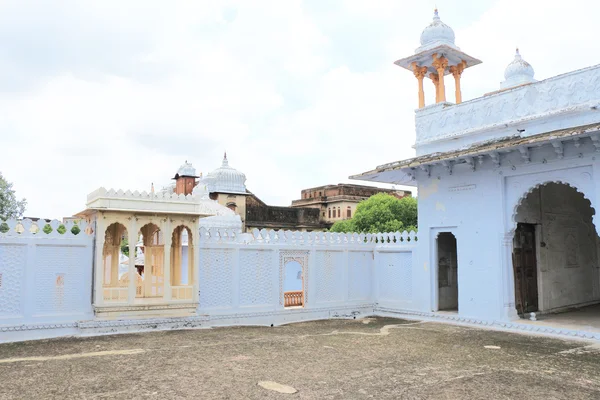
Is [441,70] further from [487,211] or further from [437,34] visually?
[487,211]

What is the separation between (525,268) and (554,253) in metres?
1.46

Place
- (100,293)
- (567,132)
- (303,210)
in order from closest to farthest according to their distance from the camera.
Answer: (567,132) → (100,293) → (303,210)

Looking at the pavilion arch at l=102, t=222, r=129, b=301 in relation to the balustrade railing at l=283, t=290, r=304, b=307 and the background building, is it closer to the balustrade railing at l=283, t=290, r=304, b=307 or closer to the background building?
the balustrade railing at l=283, t=290, r=304, b=307

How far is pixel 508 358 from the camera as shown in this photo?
277 inches

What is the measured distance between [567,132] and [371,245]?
591 cm

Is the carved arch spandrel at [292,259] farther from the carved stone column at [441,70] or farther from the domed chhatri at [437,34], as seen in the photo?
the domed chhatri at [437,34]

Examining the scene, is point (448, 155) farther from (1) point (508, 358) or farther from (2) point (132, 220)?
(2) point (132, 220)

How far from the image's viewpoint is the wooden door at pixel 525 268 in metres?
10.7

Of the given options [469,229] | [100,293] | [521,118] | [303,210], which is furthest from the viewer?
[303,210]

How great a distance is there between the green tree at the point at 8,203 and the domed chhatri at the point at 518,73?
20996 mm

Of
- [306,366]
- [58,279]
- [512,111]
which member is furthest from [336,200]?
[306,366]

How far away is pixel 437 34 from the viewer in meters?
12.2

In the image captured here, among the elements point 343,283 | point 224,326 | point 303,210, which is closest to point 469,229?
point 343,283

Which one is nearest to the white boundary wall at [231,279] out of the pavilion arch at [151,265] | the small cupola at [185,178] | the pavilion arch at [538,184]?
the pavilion arch at [151,265]
